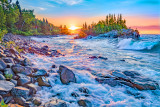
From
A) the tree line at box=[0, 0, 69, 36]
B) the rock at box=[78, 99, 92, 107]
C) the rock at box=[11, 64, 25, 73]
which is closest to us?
the rock at box=[78, 99, 92, 107]

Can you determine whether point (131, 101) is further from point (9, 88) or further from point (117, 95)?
point (9, 88)

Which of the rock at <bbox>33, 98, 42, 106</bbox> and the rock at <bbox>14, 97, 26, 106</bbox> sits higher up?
the rock at <bbox>14, 97, 26, 106</bbox>

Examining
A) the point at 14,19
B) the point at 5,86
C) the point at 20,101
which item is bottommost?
the point at 20,101

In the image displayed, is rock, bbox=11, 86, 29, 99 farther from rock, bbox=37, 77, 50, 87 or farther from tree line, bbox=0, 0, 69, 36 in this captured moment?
tree line, bbox=0, 0, 69, 36

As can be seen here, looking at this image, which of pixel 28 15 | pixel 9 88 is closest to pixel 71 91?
pixel 9 88

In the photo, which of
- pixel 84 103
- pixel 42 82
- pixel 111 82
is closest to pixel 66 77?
pixel 42 82

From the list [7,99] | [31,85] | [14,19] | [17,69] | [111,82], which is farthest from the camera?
[14,19]

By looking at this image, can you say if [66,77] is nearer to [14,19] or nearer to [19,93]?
[19,93]

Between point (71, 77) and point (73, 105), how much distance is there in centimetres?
174

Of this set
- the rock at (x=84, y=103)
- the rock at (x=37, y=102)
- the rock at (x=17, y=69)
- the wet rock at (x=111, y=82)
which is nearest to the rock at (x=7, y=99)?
the rock at (x=37, y=102)

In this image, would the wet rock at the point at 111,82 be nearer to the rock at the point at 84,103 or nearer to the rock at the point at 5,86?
the rock at the point at 84,103

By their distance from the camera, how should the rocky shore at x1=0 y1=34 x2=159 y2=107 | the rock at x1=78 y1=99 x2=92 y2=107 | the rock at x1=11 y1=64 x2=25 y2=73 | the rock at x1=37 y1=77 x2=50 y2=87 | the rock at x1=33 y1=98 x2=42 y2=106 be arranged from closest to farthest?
the rocky shore at x1=0 y1=34 x2=159 y2=107 < the rock at x1=33 y1=98 x2=42 y2=106 < the rock at x1=78 y1=99 x2=92 y2=107 < the rock at x1=37 y1=77 x2=50 y2=87 < the rock at x1=11 y1=64 x2=25 y2=73

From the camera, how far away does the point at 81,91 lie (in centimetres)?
410

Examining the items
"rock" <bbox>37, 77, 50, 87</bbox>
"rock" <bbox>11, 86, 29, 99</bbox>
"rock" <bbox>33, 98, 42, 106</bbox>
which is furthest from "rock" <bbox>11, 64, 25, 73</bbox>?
"rock" <bbox>33, 98, 42, 106</bbox>
